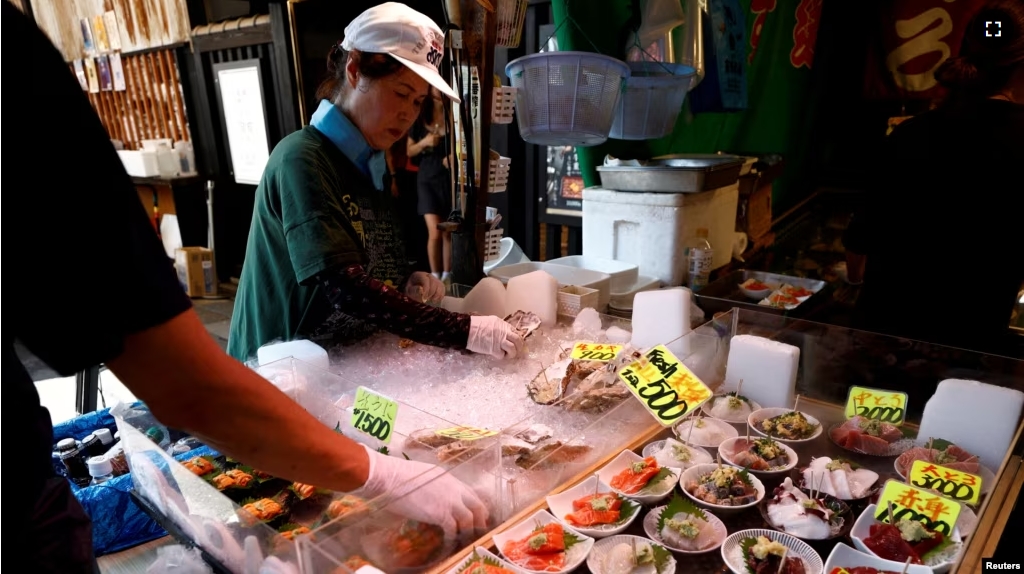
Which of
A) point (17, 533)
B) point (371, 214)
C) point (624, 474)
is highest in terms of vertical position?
point (371, 214)

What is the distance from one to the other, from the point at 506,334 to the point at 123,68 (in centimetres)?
851

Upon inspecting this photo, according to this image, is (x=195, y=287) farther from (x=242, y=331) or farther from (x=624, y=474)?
(x=624, y=474)

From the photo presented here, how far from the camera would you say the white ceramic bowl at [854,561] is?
1347 millimetres

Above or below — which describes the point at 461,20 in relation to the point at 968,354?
above

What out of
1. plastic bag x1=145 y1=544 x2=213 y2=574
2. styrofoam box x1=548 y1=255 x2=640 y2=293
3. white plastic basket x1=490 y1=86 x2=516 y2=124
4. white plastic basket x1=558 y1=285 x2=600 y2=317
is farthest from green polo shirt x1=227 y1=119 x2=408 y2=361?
styrofoam box x1=548 y1=255 x2=640 y2=293

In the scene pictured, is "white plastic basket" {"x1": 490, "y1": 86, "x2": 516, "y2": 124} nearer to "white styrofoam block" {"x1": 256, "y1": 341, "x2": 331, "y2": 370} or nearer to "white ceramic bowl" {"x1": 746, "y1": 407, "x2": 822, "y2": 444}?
"white styrofoam block" {"x1": 256, "y1": 341, "x2": 331, "y2": 370}

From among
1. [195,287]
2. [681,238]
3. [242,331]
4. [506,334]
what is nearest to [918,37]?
[681,238]

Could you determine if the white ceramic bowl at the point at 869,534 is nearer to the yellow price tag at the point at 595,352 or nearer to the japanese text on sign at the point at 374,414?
the yellow price tag at the point at 595,352

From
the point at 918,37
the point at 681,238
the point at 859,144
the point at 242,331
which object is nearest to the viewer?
the point at 242,331

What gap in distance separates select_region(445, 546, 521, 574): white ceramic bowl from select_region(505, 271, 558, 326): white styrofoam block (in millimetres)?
1338

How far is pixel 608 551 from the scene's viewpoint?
4.65 feet

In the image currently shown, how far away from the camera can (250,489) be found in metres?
1.57

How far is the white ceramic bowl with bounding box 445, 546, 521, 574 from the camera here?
131cm

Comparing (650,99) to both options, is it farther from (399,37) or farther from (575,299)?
(399,37)
